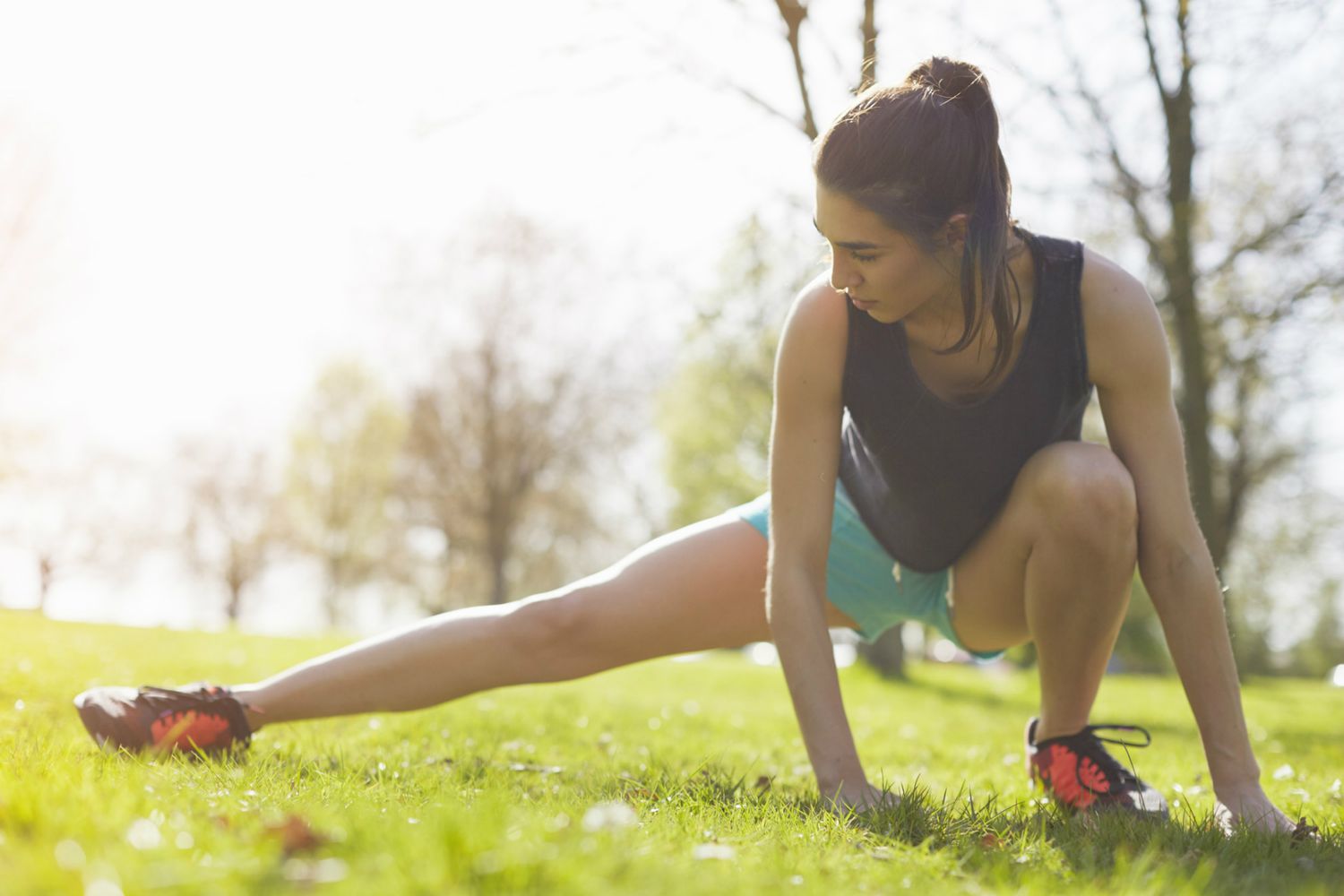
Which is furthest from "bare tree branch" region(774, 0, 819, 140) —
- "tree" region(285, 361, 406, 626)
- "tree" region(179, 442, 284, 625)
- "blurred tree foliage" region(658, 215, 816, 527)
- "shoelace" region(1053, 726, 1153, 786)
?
"tree" region(179, 442, 284, 625)

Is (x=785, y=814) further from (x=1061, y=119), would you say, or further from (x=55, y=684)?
(x=1061, y=119)

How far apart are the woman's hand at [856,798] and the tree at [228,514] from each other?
99.4ft

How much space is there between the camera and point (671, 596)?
3.32 metres

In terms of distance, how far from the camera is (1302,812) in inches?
129

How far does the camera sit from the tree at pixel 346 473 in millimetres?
26234

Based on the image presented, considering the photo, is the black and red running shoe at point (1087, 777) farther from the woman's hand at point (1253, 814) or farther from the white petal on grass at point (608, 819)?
the white petal on grass at point (608, 819)

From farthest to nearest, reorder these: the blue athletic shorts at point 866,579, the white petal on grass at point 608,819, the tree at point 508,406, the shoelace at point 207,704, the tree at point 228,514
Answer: the tree at point 228,514 < the tree at point 508,406 < the blue athletic shorts at point 866,579 < the shoelace at point 207,704 < the white petal on grass at point 608,819

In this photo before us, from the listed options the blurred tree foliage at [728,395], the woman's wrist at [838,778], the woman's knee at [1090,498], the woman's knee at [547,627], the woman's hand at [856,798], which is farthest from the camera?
the blurred tree foliage at [728,395]

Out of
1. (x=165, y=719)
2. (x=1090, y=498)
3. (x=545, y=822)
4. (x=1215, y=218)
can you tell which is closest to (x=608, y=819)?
(x=545, y=822)

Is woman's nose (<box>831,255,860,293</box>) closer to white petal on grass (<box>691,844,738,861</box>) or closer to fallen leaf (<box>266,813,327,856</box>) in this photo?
white petal on grass (<box>691,844,738,861</box>)

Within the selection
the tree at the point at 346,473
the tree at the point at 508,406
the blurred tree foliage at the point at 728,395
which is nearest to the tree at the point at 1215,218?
the blurred tree foliage at the point at 728,395

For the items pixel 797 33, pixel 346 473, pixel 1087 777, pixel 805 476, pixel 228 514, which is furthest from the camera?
pixel 228 514

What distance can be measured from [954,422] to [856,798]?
113 cm

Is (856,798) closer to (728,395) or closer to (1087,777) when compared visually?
(1087,777)
